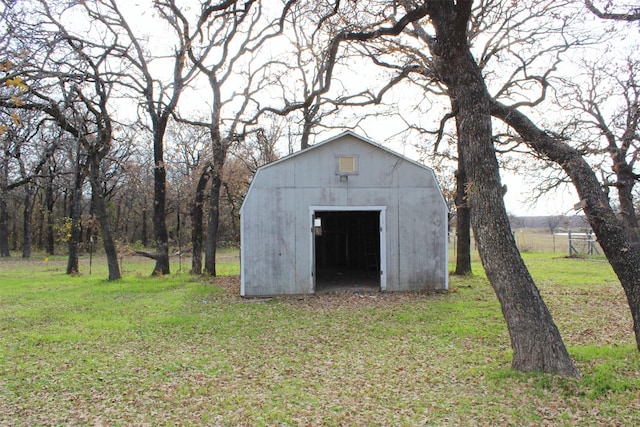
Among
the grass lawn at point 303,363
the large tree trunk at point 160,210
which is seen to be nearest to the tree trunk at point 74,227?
the large tree trunk at point 160,210

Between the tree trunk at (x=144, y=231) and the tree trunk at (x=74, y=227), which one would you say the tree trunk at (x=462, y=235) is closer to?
the tree trunk at (x=74, y=227)

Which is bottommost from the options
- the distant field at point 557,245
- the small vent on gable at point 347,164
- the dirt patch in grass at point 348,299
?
the dirt patch in grass at point 348,299

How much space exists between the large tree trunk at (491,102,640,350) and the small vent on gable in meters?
6.52

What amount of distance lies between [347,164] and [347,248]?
30.1ft

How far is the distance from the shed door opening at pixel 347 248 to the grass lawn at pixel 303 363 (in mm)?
3903

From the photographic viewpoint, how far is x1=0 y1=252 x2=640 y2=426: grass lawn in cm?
484

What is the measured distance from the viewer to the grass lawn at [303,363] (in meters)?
4.84

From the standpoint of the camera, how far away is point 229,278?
16.9 metres

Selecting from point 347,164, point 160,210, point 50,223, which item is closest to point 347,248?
point 160,210

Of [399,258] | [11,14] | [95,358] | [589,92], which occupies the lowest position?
[95,358]

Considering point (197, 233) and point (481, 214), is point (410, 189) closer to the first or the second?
point (481, 214)

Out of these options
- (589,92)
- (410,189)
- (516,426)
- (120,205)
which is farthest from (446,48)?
(120,205)

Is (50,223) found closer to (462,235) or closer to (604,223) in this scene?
(462,235)

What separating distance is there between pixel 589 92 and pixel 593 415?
41.1 ft
